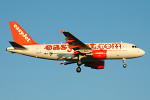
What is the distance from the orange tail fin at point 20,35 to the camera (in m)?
70.5

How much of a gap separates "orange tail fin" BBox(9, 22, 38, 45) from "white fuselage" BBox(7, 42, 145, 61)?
2420mm

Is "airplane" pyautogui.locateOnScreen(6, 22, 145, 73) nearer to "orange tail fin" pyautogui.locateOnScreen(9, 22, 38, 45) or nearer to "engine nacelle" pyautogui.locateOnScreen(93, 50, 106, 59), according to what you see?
"engine nacelle" pyautogui.locateOnScreen(93, 50, 106, 59)

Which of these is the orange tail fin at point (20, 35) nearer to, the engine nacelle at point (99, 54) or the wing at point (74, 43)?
the wing at point (74, 43)

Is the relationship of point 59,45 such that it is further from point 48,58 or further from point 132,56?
point 132,56

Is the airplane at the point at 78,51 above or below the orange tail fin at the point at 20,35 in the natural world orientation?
below

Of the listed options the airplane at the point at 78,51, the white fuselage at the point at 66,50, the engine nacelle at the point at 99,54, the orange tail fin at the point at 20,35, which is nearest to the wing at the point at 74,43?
the airplane at the point at 78,51

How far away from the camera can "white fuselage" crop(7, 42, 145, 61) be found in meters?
67.1

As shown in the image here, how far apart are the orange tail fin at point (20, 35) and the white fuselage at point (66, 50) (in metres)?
2.42

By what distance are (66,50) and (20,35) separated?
10880mm

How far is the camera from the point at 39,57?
6850 cm

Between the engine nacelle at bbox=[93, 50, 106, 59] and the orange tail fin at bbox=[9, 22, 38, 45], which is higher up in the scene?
the orange tail fin at bbox=[9, 22, 38, 45]

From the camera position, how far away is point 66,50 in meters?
67.8

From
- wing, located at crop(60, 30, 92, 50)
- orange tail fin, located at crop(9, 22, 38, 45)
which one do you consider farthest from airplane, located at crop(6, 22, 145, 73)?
orange tail fin, located at crop(9, 22, 38, 45)

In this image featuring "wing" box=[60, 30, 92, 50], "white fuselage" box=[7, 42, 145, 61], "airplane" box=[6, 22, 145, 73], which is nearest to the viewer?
"wing" box=[60, 30, 92, 50]
